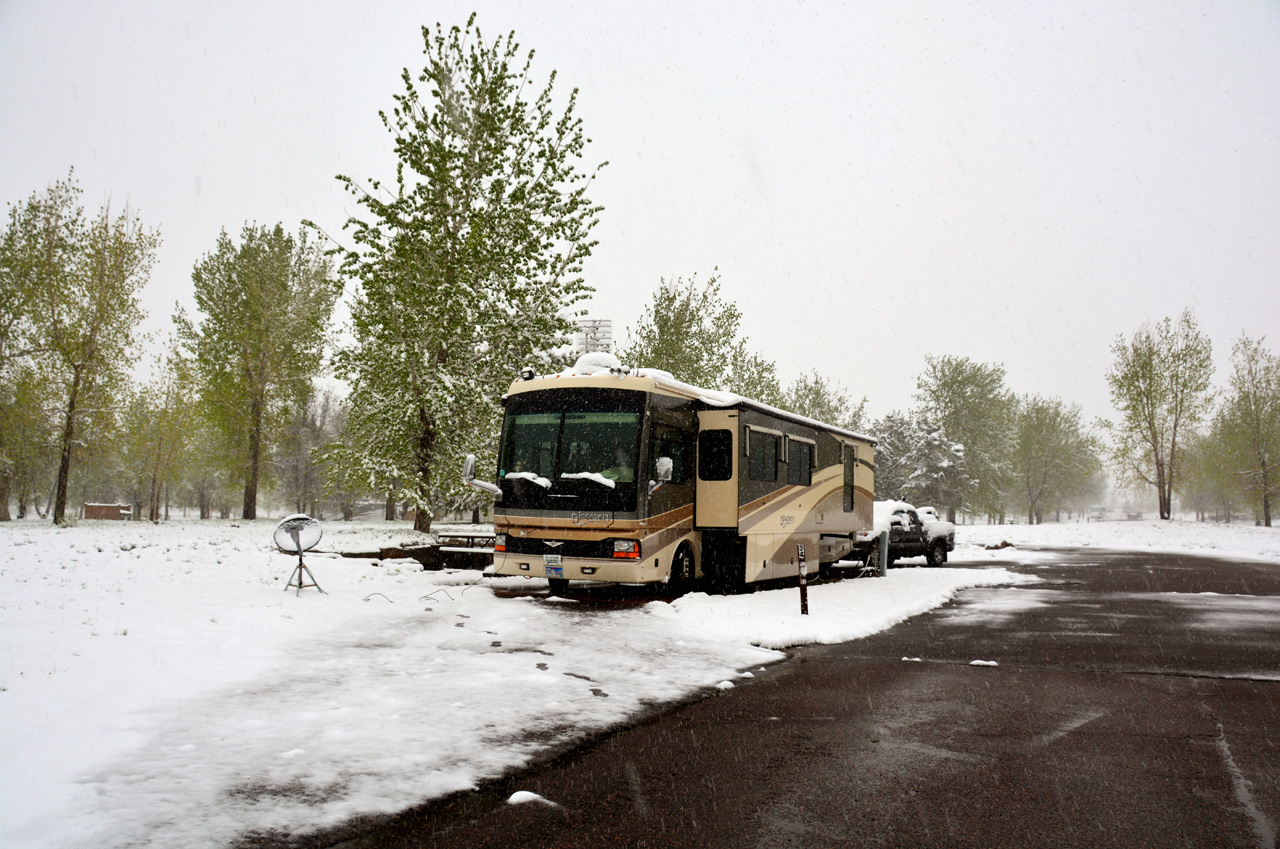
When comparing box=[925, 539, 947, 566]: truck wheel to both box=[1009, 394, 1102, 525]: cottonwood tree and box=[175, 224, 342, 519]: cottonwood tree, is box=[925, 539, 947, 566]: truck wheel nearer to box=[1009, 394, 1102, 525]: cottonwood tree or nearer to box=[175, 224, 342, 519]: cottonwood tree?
box=[175, 224, 342, 519]: cottonwood tree

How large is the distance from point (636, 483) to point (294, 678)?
6059 mm

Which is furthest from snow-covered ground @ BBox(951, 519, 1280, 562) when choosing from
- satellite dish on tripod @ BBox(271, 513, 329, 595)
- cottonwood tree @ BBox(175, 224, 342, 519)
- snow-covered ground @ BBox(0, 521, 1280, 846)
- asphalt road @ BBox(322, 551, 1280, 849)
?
cottonwood tree @ BBox(175, 224, 342, 519)

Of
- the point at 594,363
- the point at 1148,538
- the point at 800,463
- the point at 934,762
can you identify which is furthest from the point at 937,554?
the point at 1148,538

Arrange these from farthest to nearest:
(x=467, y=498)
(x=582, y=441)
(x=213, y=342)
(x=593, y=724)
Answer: (x=213, y=342) < (x=467, y=498) < (x=582, y=441) < (x=593, y=724)

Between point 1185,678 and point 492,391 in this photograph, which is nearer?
point 1185,678

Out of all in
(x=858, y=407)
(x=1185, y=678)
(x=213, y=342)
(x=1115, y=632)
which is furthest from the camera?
(x=858, y=407)

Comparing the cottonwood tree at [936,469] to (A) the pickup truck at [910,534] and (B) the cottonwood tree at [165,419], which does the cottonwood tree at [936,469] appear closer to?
(A) the pickup truck at [910,534]

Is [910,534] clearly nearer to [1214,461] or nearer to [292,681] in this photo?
[292,681]

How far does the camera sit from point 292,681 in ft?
22.5

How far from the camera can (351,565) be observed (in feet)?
47.3

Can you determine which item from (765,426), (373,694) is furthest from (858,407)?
(373,694)

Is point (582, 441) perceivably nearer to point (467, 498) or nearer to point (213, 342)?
point (467, 498)

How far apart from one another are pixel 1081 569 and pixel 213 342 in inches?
1388

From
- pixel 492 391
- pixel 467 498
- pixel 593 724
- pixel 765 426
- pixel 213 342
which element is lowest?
pixel 593 724
